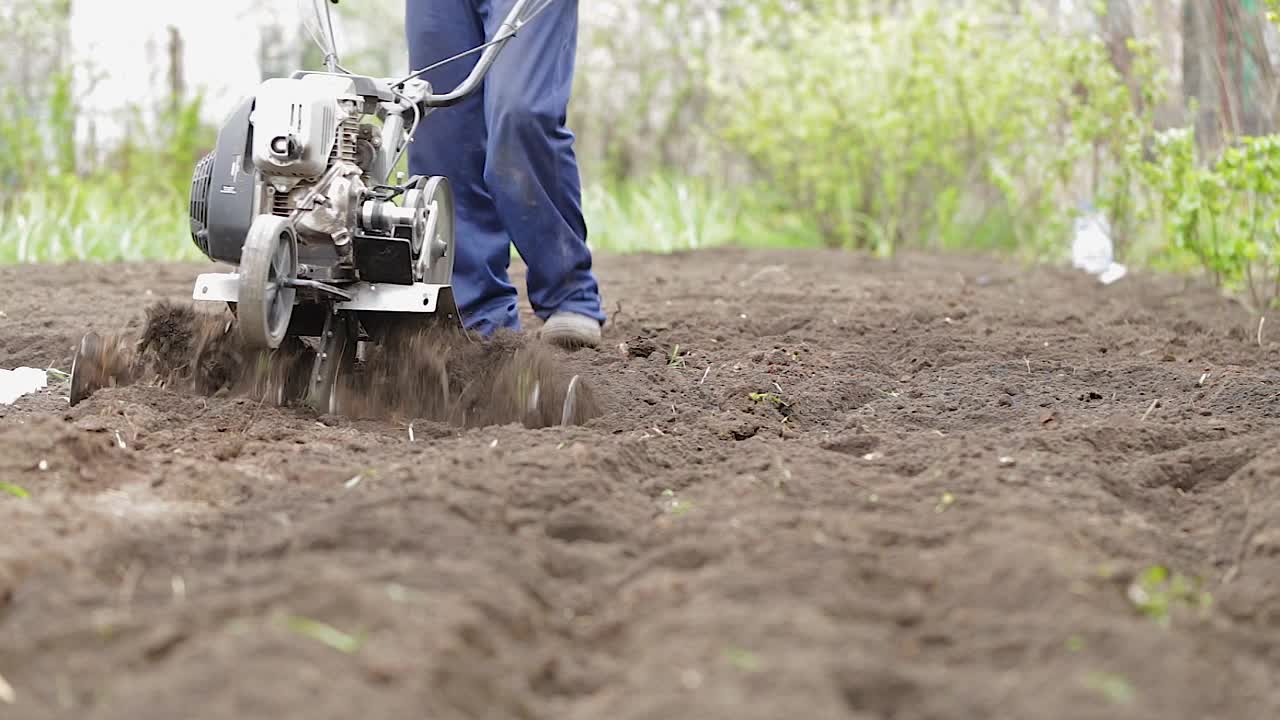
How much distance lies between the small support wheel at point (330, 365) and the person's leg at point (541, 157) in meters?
0.75

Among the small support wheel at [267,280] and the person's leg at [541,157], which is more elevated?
the person's leg at [541,157]

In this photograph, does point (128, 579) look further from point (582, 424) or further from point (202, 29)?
point (202, 29)

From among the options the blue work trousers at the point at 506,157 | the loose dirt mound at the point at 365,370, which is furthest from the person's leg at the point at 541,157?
the loose dirt mound at the point at 365,370

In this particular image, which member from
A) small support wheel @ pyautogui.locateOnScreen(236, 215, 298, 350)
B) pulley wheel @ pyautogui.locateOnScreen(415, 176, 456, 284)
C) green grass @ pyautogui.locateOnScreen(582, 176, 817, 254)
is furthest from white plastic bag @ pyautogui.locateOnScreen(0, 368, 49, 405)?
green grass @ pyautogui.locateOnScreen(582, 176, 817, 254)

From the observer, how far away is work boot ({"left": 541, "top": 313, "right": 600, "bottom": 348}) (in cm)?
399

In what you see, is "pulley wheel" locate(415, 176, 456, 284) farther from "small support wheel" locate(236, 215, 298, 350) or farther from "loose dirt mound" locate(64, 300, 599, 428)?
"small support wheel" locate(236, 215, 298, 350)

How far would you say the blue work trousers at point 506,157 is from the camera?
3.67 metres

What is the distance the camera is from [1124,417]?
3025 millimetres

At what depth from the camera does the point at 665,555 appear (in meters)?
1.97

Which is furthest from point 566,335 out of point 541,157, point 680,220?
point 680,220

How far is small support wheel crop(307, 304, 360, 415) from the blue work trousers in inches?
28.8

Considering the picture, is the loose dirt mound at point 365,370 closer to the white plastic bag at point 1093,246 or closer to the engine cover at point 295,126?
the engine cover at point 295,126

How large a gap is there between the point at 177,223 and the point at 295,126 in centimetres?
528

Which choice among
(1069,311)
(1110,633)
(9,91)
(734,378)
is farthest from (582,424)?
(9,91)
